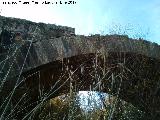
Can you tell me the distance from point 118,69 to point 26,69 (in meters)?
1.46

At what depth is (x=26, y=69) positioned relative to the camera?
16.6 ft

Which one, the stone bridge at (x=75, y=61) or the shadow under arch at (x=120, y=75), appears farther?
the shadow under arch at (x=120, y=75)

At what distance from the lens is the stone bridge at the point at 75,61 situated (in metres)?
5.12

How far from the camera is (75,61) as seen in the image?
5551 mm

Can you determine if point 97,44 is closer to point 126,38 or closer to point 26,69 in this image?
point 126,38

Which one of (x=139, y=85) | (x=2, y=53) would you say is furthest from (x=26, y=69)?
(x=139, y=85)

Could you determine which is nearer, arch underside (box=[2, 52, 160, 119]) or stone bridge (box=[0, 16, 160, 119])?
stone bridge (box=[0, 16, 160, 119])

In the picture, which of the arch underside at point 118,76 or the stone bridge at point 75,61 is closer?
the stone bridge at point 75,61

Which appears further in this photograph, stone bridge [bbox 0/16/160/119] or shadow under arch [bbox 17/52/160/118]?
shadow under arch [bbox 17/52/160/118]

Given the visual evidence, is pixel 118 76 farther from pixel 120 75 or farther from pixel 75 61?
pixel 75 61

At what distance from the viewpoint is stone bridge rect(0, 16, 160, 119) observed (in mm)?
5125

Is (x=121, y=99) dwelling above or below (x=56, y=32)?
below

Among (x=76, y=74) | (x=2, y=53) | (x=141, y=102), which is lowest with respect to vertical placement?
(x=141, y=102)

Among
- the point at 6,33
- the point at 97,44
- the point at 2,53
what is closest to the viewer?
the point at 2,53
